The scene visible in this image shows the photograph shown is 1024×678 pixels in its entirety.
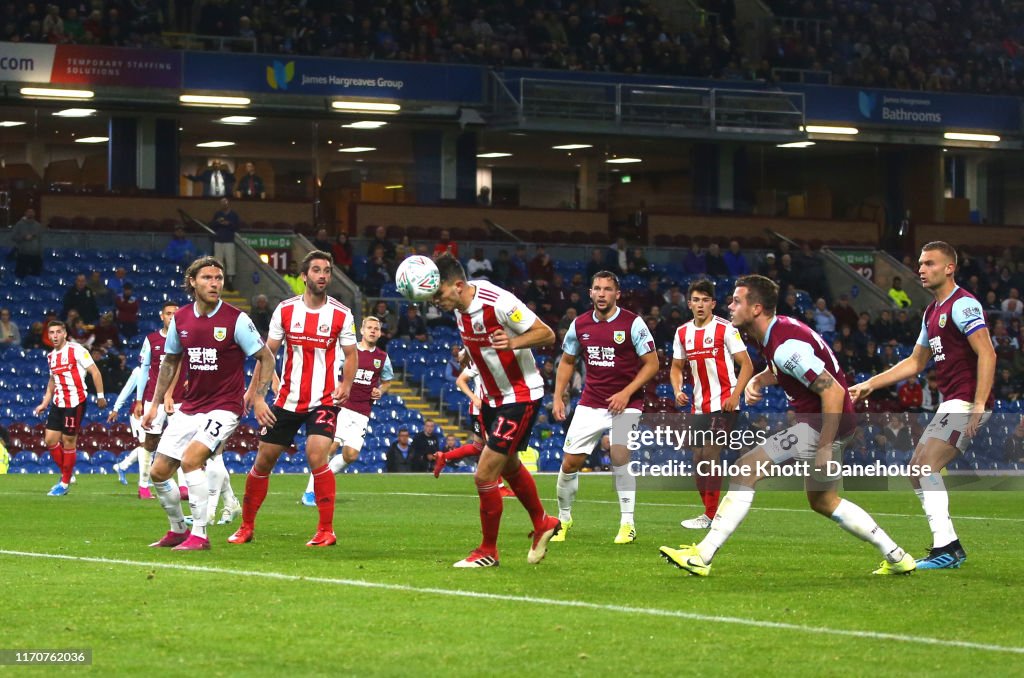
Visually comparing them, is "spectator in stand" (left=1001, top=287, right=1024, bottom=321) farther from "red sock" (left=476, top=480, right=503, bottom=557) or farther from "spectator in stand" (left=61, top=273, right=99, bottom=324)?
"red sock" (left=476, top=480, right=503, bottom=557)

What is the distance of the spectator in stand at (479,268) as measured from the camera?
3716 centimetres

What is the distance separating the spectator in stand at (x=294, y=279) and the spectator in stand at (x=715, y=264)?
967cm

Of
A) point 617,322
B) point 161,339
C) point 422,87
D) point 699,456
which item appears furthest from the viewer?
point 422,87

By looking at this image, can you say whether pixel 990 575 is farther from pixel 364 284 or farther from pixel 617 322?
pixel 364 284

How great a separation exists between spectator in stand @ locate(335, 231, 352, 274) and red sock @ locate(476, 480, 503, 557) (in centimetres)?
2562

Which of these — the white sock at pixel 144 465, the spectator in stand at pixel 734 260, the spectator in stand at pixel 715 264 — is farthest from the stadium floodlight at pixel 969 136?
the white sock at pixel 144 465

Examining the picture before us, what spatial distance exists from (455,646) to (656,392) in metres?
26.9

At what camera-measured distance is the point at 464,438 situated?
3362 centimetres

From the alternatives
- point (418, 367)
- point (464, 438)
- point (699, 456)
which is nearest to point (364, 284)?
point (418, 367)

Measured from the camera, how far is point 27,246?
33969mm

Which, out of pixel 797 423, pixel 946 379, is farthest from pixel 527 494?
pixel 946 379

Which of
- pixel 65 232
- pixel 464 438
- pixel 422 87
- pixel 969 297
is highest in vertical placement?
pixel 422 87

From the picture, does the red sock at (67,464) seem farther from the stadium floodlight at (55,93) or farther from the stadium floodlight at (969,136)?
the stadium floodlight at (969,136)

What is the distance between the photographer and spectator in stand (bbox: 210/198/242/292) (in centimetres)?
3625
